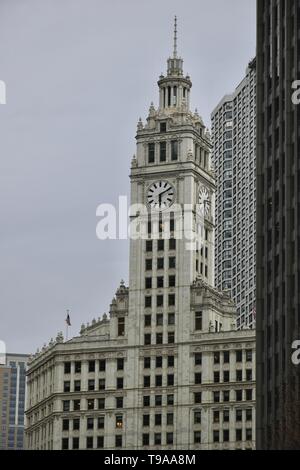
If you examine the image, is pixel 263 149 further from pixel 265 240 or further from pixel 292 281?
pixel 292 281

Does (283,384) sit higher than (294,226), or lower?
lower

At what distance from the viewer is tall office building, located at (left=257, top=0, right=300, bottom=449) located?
12769cm

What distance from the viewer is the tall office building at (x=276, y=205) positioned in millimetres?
127688

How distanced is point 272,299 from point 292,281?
6.02 metres

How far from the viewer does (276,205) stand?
13550cm

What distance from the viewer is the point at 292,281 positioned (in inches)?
5044
